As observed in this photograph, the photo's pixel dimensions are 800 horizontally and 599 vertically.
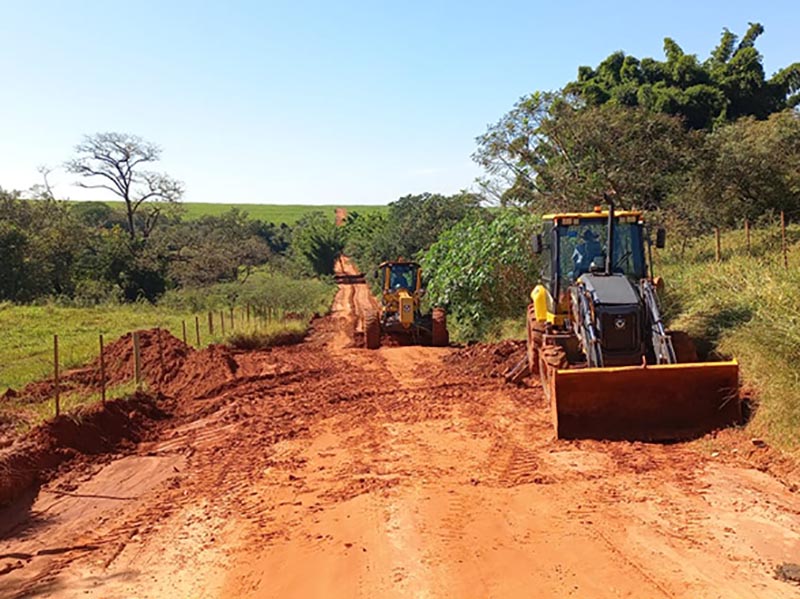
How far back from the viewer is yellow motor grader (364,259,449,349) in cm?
1900

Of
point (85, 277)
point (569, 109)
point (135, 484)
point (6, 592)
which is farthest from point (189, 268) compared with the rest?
point (6, 592)

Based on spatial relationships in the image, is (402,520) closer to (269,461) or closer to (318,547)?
(318,547)

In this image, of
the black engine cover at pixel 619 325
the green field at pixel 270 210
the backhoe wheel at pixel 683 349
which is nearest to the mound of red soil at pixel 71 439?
the black engine cover at pixel 619 325

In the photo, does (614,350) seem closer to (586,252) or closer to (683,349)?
(683,349)

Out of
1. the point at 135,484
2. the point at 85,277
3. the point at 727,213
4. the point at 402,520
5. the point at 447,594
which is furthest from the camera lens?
the point at 85,277

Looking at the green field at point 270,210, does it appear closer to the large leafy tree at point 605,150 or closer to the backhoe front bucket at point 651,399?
the large leafy tree at point 605,150

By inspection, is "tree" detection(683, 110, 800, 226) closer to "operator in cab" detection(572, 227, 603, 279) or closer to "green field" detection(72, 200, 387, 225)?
"operator in cab" detection(572, 227, 603, 279)

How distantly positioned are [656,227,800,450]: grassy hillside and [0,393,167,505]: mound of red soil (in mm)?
8063

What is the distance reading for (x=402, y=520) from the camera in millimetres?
5816

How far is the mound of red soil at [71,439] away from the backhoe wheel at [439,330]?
883 cm

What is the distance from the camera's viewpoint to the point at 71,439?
9.05m

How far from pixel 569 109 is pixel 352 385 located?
14750 millimetres

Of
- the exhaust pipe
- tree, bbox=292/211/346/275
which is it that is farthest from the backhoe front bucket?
tree, bbox=292/211/346/275

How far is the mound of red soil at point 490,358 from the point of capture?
12924mm
